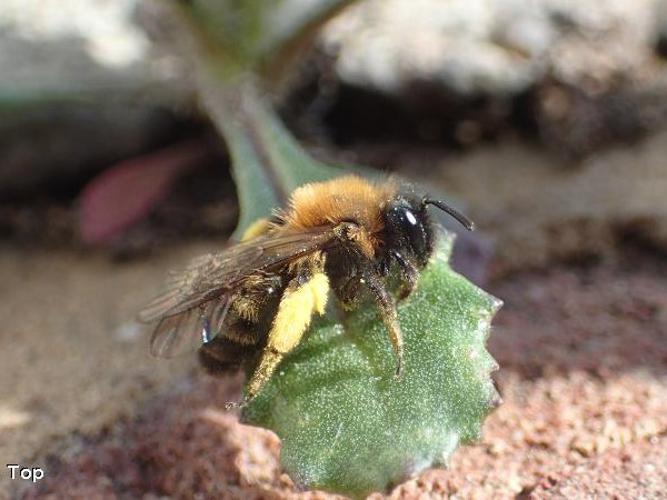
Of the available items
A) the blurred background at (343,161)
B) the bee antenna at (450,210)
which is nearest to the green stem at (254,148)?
the blurred background at (343,161)

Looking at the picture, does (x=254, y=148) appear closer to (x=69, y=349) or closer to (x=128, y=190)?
(x=128, y=190)

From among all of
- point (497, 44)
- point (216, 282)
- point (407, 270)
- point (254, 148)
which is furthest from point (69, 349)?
point (497, 44)

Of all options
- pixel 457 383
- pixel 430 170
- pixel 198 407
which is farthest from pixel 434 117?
pixel 457 383

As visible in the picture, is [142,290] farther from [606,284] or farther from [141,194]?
[606,284]

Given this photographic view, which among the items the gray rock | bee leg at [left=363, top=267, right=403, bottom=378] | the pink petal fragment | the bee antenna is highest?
the gray rock

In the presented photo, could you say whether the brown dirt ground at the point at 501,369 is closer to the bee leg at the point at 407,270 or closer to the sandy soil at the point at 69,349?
the sandy soil at the point at 69,349

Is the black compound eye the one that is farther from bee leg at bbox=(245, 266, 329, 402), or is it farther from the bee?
bee leg at bbox=(245, 266, 329, 402)

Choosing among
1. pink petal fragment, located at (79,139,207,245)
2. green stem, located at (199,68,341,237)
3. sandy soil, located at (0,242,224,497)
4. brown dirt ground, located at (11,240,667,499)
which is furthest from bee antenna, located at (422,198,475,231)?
pink petal fragment, located at (79,139,207,245)
